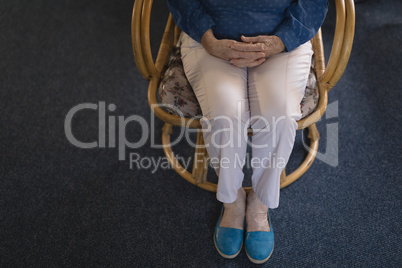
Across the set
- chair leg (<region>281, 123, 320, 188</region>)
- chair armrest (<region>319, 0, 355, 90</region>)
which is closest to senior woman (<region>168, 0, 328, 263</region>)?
chair armrest (<region>319, 0, 355, 90</region>)

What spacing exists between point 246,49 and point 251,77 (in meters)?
0.10

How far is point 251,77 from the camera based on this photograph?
1128 millimetres

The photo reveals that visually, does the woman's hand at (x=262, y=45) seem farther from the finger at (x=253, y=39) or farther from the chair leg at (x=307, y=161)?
the chair leg at (x=307, y=161)

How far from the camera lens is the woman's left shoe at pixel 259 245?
1173 millimetres

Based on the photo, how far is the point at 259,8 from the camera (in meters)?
1.10

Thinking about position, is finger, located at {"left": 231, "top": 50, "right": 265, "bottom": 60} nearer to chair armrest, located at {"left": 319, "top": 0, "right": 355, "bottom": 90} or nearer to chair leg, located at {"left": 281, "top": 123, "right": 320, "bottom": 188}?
chair armrest, located at {"left": 319, "top": 0, "right": 355, "bottom": 90}

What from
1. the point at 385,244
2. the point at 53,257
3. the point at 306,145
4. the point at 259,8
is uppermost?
the point at 259,8

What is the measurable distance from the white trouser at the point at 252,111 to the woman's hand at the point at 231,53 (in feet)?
0.08

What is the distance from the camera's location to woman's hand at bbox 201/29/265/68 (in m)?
1.08

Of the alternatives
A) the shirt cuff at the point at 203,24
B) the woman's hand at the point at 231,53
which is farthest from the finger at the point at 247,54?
the shirt cuff at the point at 203,24

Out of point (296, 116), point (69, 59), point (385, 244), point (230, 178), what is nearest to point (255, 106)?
point (296, 116)

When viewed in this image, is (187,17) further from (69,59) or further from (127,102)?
(69,59)

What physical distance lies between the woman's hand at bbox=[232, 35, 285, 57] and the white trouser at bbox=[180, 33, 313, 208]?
0.04 metres

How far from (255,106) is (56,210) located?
0.92 metres
